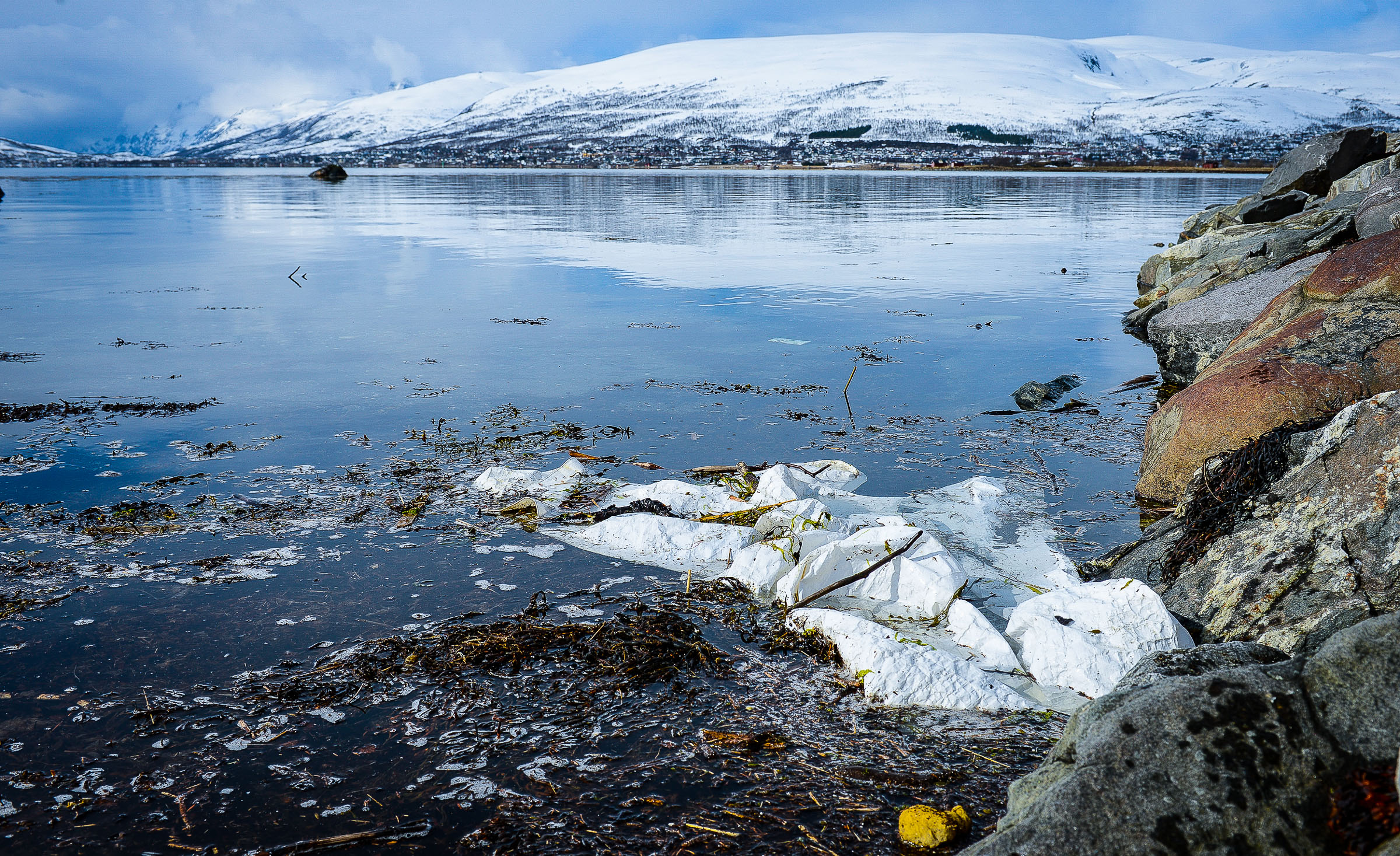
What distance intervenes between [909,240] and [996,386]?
1445 centimetres

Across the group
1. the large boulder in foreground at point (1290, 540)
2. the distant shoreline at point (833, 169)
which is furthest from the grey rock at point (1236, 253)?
the distant shoreline at point (833, 169)

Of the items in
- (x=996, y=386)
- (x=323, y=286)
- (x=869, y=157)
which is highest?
(x=869, y=157)

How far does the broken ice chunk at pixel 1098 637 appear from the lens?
3.43 metres

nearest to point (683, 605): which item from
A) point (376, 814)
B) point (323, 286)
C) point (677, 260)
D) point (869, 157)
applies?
point (376, 814)

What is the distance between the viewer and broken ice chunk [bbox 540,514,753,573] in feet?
15.1

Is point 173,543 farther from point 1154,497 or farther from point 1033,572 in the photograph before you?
point 1154,497

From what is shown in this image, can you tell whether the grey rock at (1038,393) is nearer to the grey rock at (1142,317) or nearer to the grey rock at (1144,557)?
the grey rock at (1144,557)

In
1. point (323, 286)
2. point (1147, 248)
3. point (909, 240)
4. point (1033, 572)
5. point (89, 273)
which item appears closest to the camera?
point (1033, 572)

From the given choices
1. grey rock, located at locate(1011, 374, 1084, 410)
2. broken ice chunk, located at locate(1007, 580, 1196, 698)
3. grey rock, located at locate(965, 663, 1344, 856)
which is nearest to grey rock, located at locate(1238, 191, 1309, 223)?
grey rock, located at locate(1011, 374, 1084, 410)

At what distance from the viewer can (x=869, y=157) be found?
131 m

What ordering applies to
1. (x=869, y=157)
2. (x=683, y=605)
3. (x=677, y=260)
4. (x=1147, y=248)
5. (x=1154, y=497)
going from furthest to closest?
(x=869, y=157), (x=1147, y=248), (x=677, y=260), (x=1154, y=497), (x=683, y=605)

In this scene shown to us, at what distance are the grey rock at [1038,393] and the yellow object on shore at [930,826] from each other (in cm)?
541

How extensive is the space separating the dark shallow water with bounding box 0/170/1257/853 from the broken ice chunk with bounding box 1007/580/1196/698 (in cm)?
46

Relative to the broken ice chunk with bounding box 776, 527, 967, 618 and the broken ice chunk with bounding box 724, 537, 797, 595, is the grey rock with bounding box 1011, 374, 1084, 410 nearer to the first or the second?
the broken ice chunk with bounding box 776, 527, 967, 618
